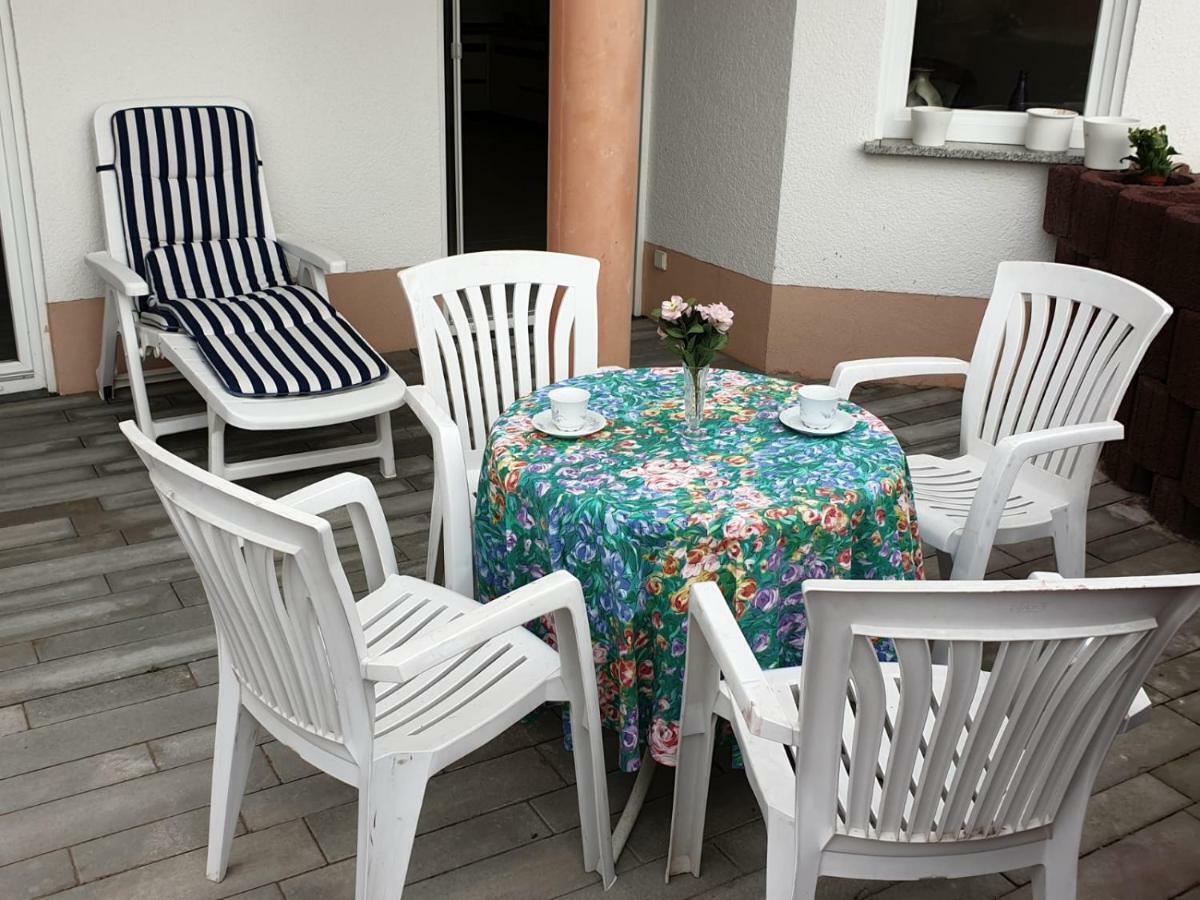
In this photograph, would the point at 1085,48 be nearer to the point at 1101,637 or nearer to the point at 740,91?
the point at 740,91

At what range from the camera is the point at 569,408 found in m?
2.71

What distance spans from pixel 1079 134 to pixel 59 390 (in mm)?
4115

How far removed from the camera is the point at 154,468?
6.48ft

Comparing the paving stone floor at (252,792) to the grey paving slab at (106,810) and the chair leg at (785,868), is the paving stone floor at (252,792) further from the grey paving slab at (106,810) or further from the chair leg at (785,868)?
the chair leg at (785,868)

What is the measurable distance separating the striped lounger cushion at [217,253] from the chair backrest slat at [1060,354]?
6.40 ft

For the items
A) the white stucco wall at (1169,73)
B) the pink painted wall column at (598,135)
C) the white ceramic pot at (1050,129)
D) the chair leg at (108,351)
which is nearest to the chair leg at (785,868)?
the pink painted wall column at (598,135)

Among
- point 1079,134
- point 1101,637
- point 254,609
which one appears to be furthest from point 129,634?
point 1079,134

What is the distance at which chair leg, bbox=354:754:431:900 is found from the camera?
6.74 ft

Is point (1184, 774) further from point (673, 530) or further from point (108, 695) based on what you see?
point (108, 695)

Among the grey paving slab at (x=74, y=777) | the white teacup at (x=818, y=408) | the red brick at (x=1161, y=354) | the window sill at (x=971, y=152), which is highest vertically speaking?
the window sill at (x=971, y=152)

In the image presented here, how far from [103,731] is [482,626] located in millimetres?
1307

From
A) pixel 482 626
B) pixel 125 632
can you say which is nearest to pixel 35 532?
pixel 125 632

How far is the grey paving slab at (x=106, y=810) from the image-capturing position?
8.27 feet

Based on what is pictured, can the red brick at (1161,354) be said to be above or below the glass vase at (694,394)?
below
